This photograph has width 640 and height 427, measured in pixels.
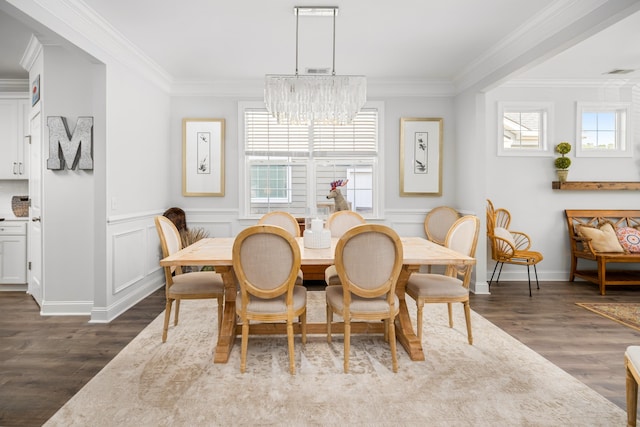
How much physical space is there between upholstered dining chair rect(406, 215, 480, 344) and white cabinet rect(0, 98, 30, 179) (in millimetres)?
4962

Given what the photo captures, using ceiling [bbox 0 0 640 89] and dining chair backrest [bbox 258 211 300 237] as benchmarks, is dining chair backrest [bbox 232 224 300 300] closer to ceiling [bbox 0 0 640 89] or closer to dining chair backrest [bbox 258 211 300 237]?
dining chair backrest [bbox 258 211 300 237]

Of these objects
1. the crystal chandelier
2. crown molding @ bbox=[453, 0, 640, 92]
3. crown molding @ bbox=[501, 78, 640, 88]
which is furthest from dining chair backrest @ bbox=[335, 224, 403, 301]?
crown molding @ bbox=[501, 78, 640, 88]

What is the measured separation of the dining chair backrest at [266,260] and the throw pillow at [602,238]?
4.29 meters

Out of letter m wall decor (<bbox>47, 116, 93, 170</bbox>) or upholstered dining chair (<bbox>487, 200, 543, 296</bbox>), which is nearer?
letter m wall decor (<bbox>47, 116, 93, 170</bbox>)

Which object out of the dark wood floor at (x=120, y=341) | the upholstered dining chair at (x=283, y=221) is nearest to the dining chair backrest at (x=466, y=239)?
the dark wood floor at (x=120, y=341)

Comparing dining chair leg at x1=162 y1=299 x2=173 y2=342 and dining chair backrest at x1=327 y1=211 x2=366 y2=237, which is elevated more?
dining chair backrest at x1=327 y1=211 x2=366 y2=237

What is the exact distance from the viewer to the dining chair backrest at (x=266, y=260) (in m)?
2.38

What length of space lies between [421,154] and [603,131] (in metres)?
2.57

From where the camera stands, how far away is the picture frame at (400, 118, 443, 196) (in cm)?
525

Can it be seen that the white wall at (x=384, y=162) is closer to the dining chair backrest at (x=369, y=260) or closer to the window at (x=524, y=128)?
the window at (x=524, y=128)

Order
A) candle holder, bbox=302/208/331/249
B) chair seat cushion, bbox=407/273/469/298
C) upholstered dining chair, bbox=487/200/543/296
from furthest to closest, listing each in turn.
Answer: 1. upholstered dining chair, bbox=487/200/543/296
2. candle holder, bbox=302/208/331/249
3. chair seat cushion, bbox=407/273/469/298

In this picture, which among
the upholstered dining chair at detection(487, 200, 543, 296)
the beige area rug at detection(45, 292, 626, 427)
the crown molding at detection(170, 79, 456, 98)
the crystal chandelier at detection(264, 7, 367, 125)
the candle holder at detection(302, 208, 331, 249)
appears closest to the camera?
the beige area rug at detection(45, 292, 626, 427)

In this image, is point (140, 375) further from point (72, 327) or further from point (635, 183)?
point (635, 183)

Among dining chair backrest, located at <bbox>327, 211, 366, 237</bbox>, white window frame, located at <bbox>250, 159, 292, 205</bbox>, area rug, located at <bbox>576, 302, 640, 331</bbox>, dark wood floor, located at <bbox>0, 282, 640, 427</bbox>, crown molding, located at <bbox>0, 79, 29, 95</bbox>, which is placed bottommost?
dark wood floor, located at <bbox>0, 282, 640, 427</bbox>
